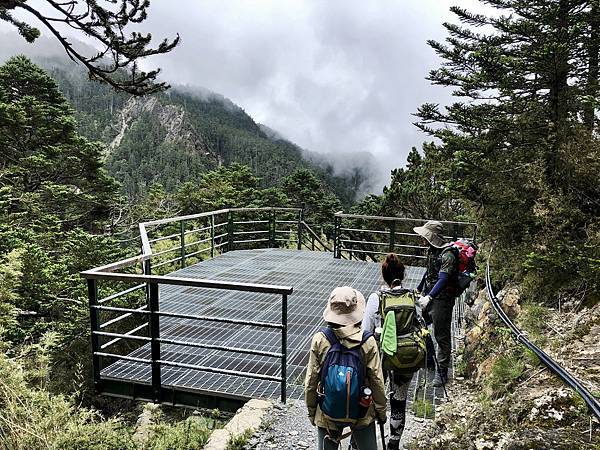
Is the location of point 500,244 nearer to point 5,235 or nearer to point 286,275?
point 286,275

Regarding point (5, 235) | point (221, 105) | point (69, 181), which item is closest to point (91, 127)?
point (221, 105)

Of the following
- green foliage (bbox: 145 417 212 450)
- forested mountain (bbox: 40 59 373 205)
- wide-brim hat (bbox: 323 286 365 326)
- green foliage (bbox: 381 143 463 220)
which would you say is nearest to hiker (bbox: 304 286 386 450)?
wide-brim hat (bbox: 323 286 365 326)

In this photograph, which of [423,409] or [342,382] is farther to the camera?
[423,409]

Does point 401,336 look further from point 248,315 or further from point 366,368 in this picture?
point 248,315

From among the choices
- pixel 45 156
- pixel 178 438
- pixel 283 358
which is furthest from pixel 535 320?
pixel 45 156

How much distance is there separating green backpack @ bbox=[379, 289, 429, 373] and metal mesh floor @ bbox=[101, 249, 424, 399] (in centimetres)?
153

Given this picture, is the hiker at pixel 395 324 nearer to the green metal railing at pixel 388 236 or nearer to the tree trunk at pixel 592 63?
the tree trunk at pixel 592 63

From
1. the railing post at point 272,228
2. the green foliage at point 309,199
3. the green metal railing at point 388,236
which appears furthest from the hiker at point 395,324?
the green foliage at point 309,199

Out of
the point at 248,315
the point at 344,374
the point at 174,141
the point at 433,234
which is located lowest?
the point at 248,315

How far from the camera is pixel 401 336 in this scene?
116 inches

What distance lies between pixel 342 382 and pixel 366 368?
0.53ft

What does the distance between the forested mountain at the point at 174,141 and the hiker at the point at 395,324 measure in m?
71.8

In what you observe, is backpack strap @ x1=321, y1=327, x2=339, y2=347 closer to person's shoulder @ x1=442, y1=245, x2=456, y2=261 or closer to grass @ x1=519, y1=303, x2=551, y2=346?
person's shoulder @ x1=442, y1=245, x2=456, y2=261

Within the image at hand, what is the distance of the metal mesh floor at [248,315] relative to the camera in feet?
14.6
